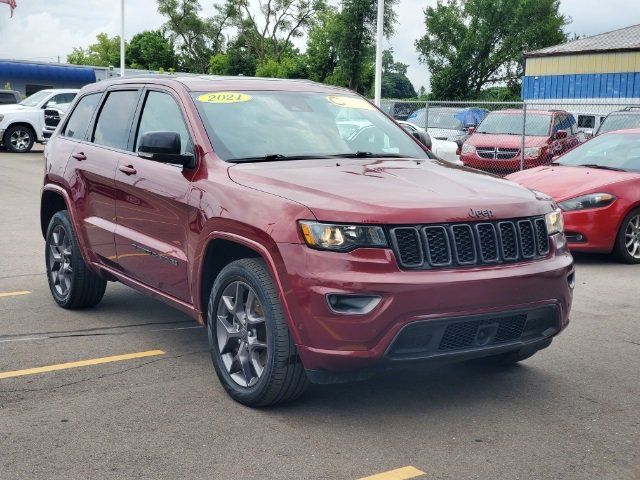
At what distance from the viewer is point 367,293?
441 centimetres

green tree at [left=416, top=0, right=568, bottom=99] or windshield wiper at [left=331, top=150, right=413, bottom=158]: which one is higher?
green tree at [left=416, top=0, right=568, bottom=99]

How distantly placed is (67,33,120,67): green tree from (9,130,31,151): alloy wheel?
9627 cm

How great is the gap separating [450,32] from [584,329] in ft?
238

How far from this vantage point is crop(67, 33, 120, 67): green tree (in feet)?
417

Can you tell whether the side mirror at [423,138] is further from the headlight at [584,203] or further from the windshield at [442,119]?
the windshield at [442,119]

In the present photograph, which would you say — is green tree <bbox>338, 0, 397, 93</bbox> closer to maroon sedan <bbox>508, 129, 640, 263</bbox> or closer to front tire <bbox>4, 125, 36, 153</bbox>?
front tire <bbox>4, 125, 36, 153</bbox>

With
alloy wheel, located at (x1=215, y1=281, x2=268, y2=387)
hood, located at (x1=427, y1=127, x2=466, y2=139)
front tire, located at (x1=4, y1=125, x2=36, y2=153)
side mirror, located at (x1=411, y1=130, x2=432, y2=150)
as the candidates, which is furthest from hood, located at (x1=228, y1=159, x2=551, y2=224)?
front tire, located at (x1=4, y1=125, x2=36, y2=153)

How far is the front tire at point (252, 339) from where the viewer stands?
4.70 meters

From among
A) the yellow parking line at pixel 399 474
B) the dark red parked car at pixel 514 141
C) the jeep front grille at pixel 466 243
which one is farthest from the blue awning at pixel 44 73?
the yellow parking line at pixel 399 474

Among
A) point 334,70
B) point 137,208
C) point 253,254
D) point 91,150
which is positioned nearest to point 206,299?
point 253,254

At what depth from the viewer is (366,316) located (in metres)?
4.43

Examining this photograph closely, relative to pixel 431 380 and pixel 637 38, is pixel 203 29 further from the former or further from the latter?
pixel 431 380

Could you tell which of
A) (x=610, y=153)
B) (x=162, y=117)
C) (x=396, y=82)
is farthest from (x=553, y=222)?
(x=396, y=82)

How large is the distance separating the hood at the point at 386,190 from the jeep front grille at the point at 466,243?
0.18ft
